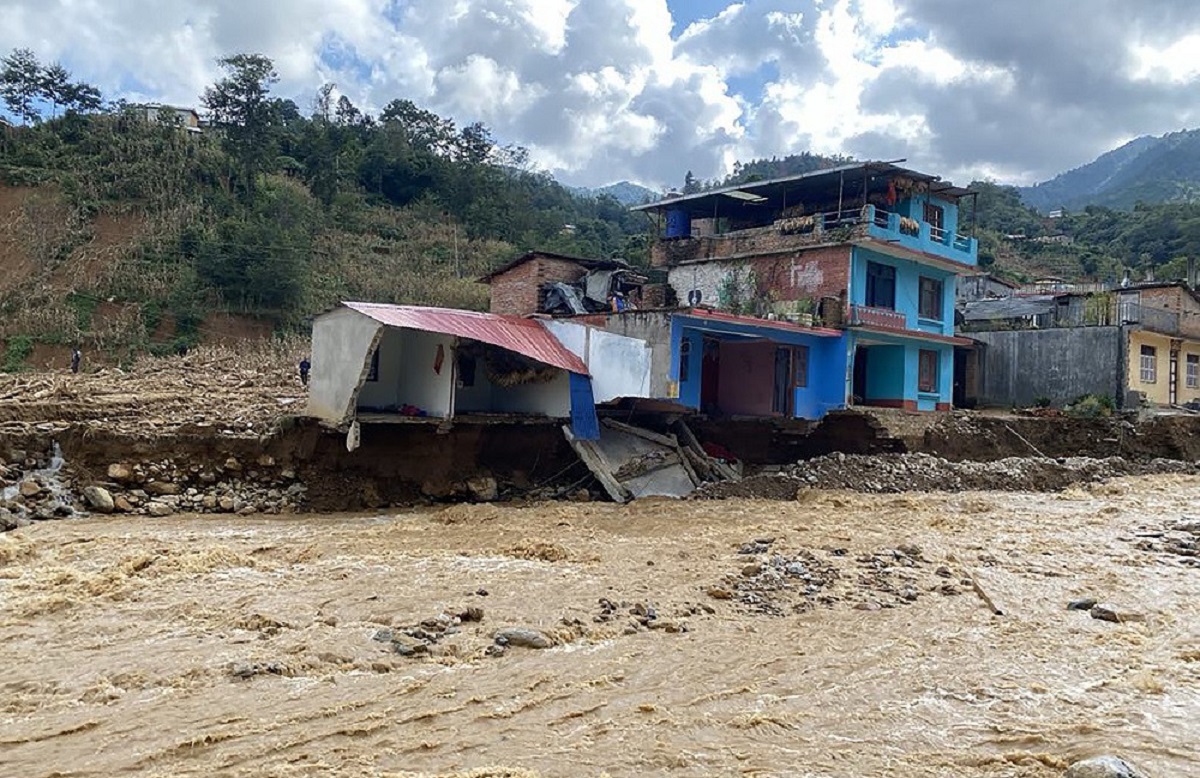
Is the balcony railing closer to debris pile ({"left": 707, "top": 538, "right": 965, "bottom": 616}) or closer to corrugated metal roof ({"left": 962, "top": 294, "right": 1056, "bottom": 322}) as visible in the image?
corrugated metal roof ({"left": 962, "top": 294, "right": 1056, "bottom": 322})

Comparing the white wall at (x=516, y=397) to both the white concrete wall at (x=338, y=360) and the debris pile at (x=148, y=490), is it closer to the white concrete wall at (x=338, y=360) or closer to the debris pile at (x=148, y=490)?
the white concrete wall at (x=338, y=360)

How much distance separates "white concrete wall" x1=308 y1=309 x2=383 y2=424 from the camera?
47.6 feet

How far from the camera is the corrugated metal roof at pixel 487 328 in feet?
48.7

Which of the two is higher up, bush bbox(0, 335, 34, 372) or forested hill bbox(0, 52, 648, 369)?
forested hill bbox(0, 52, 648, 369)

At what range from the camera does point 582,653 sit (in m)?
7.36

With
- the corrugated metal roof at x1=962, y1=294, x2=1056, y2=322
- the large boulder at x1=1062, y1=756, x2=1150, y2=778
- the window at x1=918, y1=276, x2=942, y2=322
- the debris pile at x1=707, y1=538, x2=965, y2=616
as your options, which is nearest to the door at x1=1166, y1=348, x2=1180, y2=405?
the corrugated metal roof at x1=962, y1=294, x2=1056, y2=322

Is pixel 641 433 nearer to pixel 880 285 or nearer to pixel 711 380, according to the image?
pixel 711 380

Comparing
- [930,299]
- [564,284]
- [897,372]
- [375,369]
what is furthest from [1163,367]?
[375,369]

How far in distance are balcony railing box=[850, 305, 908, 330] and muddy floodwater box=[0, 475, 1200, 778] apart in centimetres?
1053

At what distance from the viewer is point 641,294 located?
2320cm

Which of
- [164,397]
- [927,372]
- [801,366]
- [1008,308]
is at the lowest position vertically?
[164,397]

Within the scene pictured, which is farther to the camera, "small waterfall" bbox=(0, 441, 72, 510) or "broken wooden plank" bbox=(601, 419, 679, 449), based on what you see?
"broken wooden plank" bbox=(601, 419, 679, 449)

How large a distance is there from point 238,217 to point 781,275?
2502 cm

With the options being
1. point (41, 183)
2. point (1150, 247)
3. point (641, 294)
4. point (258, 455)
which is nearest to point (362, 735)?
point (258, 455)
